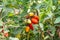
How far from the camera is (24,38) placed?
1.52m

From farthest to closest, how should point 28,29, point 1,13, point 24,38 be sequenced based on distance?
point 24,38, point 28,29, point 1,13

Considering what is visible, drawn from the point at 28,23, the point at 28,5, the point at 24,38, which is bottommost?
the point at 24,38

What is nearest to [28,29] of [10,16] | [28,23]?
[28,23]

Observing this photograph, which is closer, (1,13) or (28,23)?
(1,13)

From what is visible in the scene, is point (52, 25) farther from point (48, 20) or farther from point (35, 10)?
point (35, 10)

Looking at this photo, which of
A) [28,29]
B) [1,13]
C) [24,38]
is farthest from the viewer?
[24,38]

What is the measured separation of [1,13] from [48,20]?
349 mm

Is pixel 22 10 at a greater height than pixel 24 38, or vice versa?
pixel 22 10

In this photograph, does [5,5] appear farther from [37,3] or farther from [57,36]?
[57,36]

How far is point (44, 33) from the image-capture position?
147cm

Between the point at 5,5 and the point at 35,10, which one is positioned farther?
the point at 35,10

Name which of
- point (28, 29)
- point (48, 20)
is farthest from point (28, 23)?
point (48, 20)

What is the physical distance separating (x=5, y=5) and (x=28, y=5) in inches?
8.3

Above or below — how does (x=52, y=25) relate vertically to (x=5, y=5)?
below
